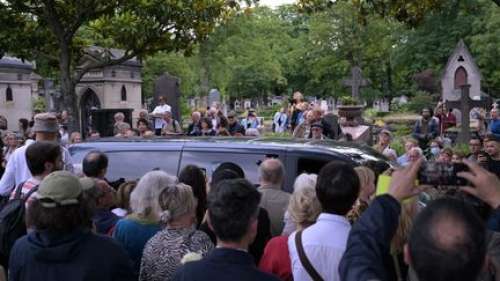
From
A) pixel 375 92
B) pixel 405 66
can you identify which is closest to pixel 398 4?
pixel 405 66

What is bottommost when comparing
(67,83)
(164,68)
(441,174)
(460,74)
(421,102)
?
(441,174)

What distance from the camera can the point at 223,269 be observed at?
2881 millimetres

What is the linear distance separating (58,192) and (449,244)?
2.12 metres

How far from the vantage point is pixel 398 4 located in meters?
10.1

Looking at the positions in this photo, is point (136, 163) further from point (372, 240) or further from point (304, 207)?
point (372, 240)

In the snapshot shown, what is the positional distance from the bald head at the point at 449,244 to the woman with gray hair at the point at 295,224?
1984 millimetres

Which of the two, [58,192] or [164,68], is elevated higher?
[164,68]

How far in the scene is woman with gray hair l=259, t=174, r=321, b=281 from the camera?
4035 millimetres

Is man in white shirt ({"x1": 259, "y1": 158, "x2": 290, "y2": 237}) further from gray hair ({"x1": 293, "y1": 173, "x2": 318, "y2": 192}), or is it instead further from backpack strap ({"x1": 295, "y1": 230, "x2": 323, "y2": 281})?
backpack strap ({"x1": 295, "y1": 230, "x2": 323, "y2": 281})

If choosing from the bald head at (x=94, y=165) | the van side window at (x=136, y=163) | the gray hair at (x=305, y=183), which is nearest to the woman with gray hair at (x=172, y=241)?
the gray hair at (x=305, y=183)

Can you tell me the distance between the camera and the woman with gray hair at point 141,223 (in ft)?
14.5

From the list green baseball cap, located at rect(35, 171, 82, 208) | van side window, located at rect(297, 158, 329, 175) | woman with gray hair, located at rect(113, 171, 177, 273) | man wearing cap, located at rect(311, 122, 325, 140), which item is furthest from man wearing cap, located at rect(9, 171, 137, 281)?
man wearing cap, located at rect(311, 122, 325, 140)

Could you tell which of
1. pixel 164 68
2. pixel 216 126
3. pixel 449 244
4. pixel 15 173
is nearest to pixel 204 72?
pixel 164 68

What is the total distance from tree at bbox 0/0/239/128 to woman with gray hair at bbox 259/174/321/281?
10.2 meters
